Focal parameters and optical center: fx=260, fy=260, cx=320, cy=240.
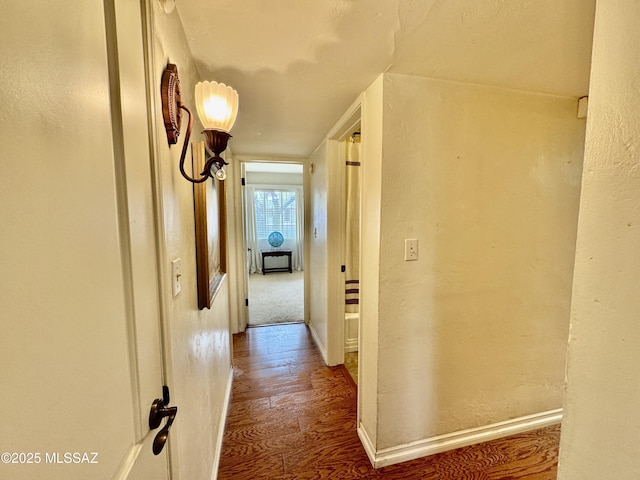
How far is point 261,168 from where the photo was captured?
214 inches

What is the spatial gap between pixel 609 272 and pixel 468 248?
37.8 inches

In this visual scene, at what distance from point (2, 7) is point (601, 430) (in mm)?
1079

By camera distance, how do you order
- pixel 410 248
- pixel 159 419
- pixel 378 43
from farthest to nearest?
pixel 410 248, pixel 378 43, pixel 159 419

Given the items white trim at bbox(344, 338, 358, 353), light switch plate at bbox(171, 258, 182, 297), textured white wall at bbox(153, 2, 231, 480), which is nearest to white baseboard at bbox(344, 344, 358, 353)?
white trim at bbox(344, 338, 358, 353)

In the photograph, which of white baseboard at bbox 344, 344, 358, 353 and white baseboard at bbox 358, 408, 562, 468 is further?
white baseboard at bbox 344, 344, 358, 353

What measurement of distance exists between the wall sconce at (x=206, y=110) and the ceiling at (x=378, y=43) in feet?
0.92

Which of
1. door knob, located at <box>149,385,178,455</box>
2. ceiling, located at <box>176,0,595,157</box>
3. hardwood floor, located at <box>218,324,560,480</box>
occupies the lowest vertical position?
hardwood floor, located at <box>218,324,560,480</box>

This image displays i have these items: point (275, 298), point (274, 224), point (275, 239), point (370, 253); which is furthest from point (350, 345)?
point (274, 224)

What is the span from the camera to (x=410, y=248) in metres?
1.33

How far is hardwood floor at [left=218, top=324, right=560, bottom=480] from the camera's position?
1.39m

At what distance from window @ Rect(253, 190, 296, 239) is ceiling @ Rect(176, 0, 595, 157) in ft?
14.6

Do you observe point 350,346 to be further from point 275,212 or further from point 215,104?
point 275,212

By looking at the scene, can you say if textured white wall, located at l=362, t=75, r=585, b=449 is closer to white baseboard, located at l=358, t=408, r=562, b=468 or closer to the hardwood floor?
white baseboard, located at l=358, t=408, r=562, b=468

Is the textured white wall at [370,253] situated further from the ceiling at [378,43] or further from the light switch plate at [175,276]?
the light switch plate at [175,276]
